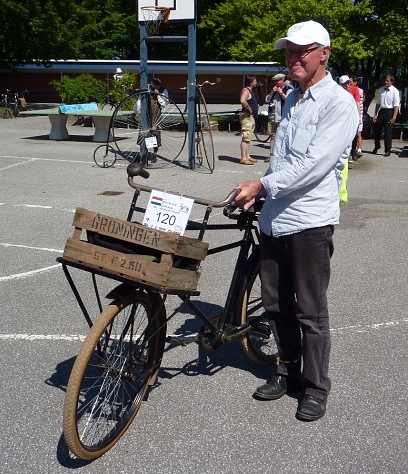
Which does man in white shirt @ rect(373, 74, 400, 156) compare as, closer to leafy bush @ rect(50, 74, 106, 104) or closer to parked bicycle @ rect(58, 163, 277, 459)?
leafy bush @ rect(50, 74, 106, 104)

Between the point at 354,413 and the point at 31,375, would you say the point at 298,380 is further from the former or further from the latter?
the point at 31,375

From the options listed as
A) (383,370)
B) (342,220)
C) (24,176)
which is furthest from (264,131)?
(383,370)

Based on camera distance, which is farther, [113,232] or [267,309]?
[267,309]

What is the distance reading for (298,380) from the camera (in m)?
3.88

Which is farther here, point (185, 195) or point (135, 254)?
point (185, 195)

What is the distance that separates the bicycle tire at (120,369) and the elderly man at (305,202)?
0.64 meters

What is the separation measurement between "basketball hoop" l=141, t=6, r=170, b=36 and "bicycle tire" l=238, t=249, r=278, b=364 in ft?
32.4

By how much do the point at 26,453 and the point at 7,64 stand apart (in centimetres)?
3115

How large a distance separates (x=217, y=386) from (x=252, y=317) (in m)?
0.46

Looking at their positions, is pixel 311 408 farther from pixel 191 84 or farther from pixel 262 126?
pixel 262 126

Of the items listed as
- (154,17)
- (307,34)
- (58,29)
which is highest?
(307,34)

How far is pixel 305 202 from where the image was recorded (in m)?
3.35

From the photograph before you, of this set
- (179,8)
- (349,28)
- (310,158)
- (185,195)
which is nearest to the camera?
(310,158)

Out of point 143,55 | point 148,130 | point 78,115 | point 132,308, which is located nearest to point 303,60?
point 132,308
